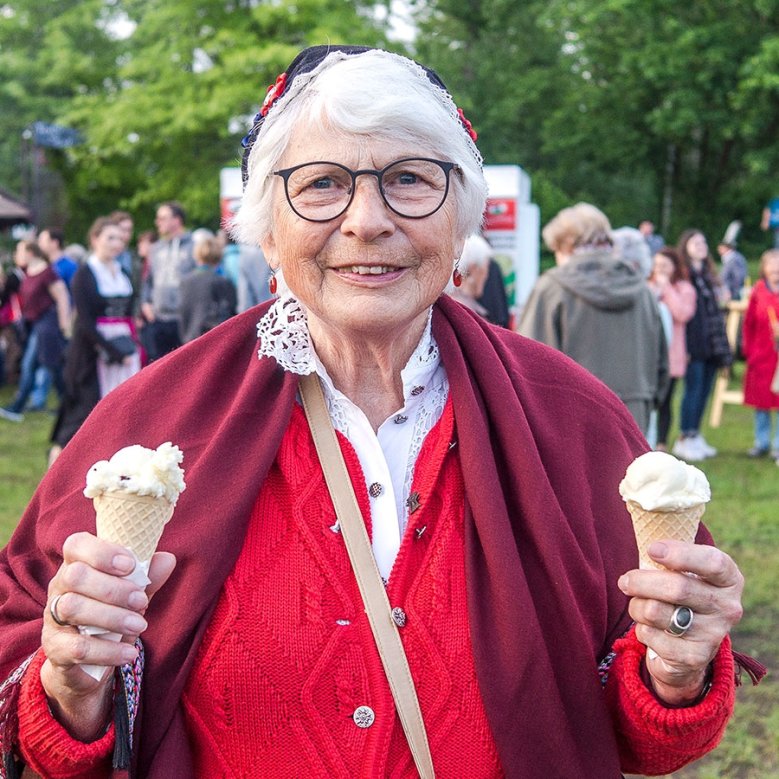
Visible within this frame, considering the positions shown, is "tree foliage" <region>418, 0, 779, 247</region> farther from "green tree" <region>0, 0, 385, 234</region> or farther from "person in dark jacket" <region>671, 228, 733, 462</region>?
"person in dark jacket" <region>671, 228, 733, 462</region>

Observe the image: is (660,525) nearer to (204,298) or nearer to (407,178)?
(407,178)

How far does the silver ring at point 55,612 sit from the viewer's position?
68.2 inches

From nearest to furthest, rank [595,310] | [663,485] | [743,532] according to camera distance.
Answer: [663,485] < [595,310] < [743,532]

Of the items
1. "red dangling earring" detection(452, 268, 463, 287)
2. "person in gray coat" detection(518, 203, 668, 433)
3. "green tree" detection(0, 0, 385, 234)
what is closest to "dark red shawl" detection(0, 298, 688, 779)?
"red dangling earring" detection(452, 268, 463, 287)

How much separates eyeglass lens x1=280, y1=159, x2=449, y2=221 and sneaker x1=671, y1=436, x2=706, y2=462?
339 inches

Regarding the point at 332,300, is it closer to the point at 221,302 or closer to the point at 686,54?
the point at 221,302

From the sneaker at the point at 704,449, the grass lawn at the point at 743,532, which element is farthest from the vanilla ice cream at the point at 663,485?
the sneaker at the point at 704,449

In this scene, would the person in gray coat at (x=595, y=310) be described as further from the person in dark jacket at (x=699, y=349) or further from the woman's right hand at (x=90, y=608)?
the woman's right hand at (x=90, y=608)

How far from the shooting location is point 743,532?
752 cm

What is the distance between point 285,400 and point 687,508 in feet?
2.66

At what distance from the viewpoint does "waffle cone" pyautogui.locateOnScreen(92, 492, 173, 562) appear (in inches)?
68.7

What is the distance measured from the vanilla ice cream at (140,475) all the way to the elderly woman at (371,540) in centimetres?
15

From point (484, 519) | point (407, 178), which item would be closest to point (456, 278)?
point (407, 178)

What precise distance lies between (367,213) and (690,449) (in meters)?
8.80
